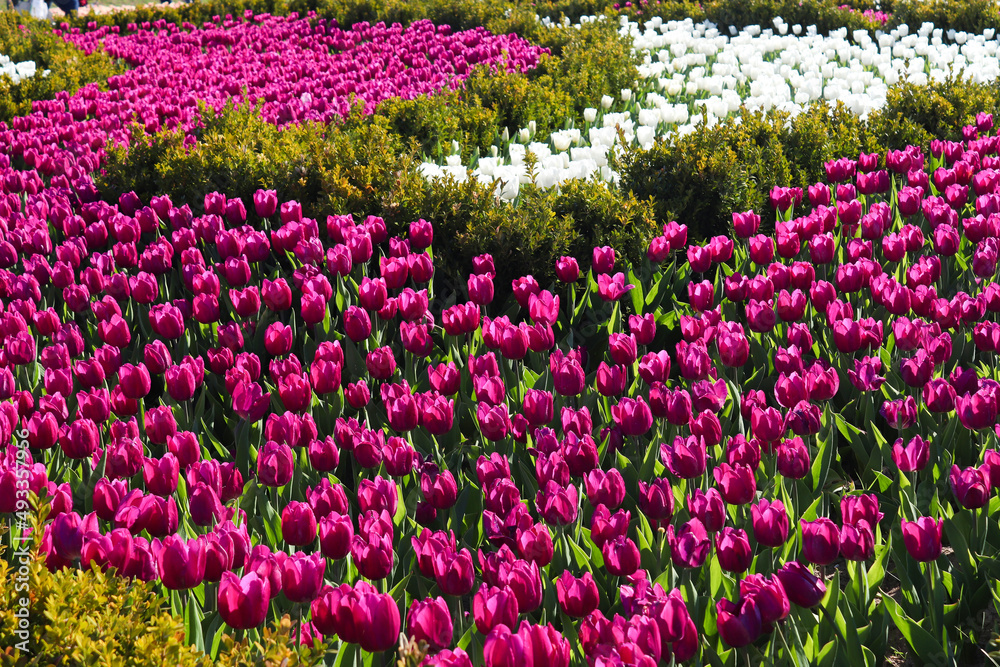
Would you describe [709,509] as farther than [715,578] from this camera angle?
No

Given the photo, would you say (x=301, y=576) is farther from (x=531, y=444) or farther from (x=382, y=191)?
(x=382, y=191)

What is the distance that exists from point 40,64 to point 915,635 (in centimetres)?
1304

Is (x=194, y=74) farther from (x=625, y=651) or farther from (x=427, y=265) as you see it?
(x=625, y=651)

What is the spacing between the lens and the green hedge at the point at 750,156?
561 centimetres

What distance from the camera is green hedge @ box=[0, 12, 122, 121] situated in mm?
9828

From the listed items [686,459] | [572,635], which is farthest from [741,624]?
[686,459]

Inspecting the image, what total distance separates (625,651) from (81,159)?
648cm

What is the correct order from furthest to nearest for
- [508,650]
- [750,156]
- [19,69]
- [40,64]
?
[40,64], [19,69], [750,156], [508,650]

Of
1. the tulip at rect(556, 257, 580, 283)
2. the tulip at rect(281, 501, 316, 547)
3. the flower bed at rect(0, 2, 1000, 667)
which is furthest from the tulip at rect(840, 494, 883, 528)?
the tulip at rect(556, 257, 580, 283)

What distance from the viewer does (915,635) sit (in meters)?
2.29

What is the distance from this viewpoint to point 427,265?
426 centimetres

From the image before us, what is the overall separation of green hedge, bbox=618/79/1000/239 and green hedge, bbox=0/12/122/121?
696 centimetres

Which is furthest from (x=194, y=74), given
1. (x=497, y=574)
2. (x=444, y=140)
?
(x=497, y=574)

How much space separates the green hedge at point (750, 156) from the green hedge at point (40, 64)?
6958mm
